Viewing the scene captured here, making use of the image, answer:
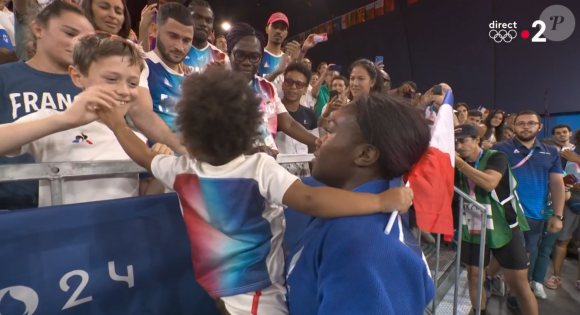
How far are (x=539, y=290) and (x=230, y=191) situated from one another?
4885 mm

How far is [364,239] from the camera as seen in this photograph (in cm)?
79

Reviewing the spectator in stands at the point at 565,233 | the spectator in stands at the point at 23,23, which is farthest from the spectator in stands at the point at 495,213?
the spectator in stands at the point at 23,23

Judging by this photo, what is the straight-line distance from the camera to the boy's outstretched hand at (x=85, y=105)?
1.03 meters

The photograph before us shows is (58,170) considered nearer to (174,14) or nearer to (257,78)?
(174,14)

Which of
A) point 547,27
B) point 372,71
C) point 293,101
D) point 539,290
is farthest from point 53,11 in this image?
point 547,27

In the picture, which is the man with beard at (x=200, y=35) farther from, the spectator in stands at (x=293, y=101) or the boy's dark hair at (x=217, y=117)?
the boy's dark hair at (x=217, y=117)

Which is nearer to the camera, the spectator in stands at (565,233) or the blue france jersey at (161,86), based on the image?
the blue france jersey at (161,86)

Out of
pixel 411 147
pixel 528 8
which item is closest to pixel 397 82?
pixel 528 8

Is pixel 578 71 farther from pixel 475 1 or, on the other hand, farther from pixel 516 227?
pixel 516 227

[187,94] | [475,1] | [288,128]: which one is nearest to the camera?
[187,94]

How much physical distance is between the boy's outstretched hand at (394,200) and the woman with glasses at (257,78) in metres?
1.48

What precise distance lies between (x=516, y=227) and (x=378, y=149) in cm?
320

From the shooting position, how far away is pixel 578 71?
350 inches

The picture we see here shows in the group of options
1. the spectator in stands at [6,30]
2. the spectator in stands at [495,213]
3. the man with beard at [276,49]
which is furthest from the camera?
the man with beard at [276,49]
